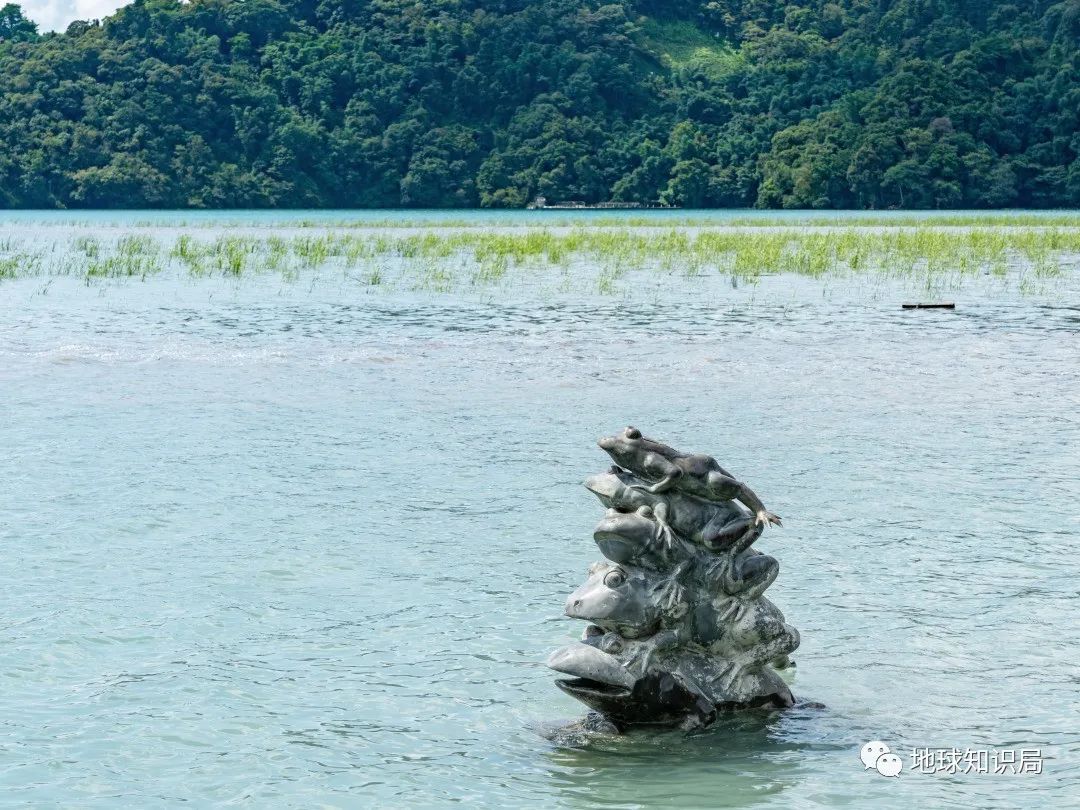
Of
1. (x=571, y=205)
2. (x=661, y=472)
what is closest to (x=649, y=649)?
(x=661, y=472)

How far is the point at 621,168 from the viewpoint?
360 feet

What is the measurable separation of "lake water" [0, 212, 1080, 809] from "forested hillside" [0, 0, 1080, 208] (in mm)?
80329

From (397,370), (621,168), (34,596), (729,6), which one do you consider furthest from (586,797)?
(729,6)

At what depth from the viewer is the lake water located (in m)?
6.06

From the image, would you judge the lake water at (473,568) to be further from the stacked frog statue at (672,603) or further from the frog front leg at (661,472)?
the frog front leg at (661,472)

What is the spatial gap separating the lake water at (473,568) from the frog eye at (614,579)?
0.62 meters

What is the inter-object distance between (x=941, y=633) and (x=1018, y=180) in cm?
9058

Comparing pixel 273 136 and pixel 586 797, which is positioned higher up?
pixel 273 136

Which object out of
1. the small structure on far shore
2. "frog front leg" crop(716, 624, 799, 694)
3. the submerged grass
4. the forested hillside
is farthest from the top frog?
the small structure on far shore

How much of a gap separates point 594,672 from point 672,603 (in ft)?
1.39

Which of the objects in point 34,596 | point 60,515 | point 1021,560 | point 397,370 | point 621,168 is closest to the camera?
point 34,596

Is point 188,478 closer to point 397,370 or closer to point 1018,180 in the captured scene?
point 397,370

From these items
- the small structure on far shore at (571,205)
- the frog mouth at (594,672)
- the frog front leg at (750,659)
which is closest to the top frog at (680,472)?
the frog front leg at (750,659)

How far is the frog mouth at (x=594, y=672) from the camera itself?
6090 mm
